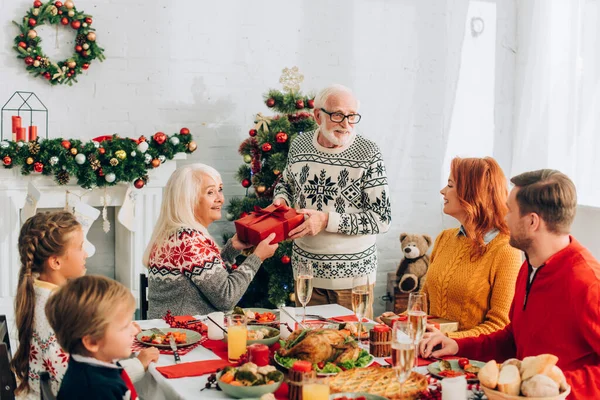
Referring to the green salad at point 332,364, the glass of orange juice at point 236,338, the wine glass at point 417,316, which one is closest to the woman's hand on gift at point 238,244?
the glass of orange juice at point 236,338

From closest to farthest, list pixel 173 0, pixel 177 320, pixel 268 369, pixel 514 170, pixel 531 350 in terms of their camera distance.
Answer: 1. pixel 268 369
2. pixel 531 350
3. pixel 177 320
4. pixel 173 0
5. pixel 514 170

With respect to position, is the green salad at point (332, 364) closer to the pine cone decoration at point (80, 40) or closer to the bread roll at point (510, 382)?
the bread roll at point (510, 382)

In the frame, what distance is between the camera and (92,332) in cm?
184

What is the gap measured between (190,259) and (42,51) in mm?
2175

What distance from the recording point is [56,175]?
4.19m

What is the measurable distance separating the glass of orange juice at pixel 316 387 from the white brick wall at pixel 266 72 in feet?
10.2

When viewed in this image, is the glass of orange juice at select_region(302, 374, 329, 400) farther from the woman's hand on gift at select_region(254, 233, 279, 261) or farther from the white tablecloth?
the woman's hand on gift at select_region(254, 233, 279, 261)

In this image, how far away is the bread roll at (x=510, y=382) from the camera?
5.78 ft

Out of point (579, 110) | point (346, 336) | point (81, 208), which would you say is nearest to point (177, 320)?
point (346, 336)

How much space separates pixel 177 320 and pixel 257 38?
264cm

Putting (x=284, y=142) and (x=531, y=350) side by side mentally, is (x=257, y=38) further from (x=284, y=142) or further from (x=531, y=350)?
(x=531, y=350)

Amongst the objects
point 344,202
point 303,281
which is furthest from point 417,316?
point 344,202

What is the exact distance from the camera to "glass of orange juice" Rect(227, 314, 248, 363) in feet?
7.54

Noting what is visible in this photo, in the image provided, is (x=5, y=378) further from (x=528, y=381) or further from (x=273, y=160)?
(x=273, y=160)
